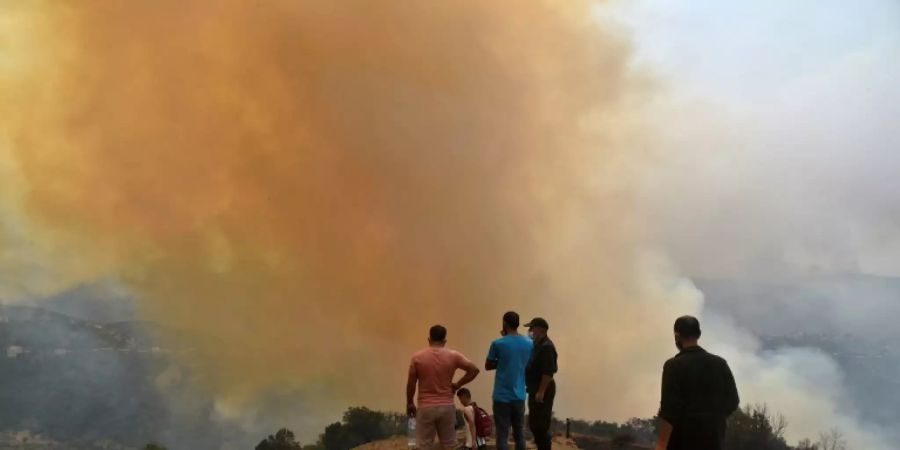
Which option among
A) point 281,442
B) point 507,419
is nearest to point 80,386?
point 281,442

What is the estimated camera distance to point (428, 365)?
19.6 ft

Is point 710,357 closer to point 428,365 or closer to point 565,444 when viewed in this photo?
point 428,365

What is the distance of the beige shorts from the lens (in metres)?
6.05

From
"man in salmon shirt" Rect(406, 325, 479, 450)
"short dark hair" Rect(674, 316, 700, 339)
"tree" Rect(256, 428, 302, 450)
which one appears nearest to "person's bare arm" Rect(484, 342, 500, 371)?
"man in salmon shirt" Rect(406, 325, 479, 450)

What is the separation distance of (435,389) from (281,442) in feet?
54.4

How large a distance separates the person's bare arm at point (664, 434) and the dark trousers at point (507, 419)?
119 inches

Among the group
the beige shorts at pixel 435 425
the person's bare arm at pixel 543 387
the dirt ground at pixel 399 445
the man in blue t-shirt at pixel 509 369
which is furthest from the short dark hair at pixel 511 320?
the dirt ground at pixel 399 445

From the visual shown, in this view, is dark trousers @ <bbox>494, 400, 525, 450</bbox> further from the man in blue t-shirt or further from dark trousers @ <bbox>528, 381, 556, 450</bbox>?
dark trousers @ <bbox>528, 381, 556, 450</bbox>

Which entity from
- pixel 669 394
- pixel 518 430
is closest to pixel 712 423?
pixel 669 394

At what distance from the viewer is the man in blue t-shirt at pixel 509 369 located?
6.80 metres

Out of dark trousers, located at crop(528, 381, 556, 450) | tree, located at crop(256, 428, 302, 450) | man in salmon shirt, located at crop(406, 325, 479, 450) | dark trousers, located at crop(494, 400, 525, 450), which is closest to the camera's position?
man in salmon shirt, located at crop(406, 325, 479, 450)

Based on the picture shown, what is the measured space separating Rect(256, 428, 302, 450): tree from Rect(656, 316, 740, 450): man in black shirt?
18.4 metres

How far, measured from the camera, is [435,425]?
6.12m

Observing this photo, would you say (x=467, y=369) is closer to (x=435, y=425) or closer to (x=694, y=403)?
(x=435, y=425)
